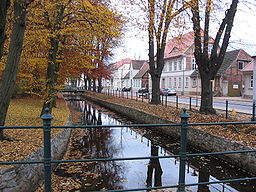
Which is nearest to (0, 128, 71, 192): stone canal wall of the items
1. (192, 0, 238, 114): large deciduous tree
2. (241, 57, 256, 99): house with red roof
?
Result: (192, 0, 238, 114): large deciduous tree

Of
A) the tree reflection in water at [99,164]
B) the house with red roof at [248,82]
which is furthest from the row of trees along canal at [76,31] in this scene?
the house with red roof at [248,82]

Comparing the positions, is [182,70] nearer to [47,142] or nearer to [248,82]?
[248,82]

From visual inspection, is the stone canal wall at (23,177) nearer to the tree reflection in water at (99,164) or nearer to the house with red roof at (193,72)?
the tree reflection in water at (99,164)

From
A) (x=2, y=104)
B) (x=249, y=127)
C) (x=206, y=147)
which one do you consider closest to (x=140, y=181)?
(x=206, y=147)

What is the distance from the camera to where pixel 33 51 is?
11.9 m

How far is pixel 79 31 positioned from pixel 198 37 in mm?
6074

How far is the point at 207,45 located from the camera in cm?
1250

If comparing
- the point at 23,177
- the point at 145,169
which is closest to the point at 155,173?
the point at 145,169

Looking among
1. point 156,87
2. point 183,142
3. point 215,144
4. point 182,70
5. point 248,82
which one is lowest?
point 215,144

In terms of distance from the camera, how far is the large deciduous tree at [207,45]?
38.3 ft

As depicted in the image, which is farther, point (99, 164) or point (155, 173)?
point (99, 164)

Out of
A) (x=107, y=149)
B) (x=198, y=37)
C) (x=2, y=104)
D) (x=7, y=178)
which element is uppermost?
(x=198, y=37)

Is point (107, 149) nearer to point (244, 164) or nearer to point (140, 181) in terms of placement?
point (140, 181)

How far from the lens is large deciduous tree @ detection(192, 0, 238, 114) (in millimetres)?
11666
